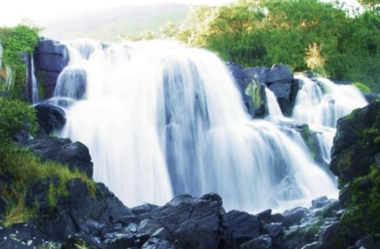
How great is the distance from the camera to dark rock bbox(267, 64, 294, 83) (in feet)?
89.5

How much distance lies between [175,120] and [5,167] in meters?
9.76

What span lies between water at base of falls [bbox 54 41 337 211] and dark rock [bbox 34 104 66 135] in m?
0.33

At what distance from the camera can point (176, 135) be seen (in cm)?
2050

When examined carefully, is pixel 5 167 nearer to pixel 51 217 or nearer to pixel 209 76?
pixel 51 217

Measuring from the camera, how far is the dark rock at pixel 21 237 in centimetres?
1033

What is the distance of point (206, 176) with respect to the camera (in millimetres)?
19375

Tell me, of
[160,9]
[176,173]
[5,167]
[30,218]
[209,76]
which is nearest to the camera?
[30,218]

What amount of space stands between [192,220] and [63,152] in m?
4.69

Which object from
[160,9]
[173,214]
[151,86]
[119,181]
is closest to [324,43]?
[151,86]

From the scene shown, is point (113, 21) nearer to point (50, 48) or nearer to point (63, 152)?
point (50, 48)

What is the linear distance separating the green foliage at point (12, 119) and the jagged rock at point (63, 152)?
81cm

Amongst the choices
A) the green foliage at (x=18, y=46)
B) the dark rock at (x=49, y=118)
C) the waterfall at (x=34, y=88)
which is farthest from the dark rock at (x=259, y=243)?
the waterfall at (x=34, y=88)

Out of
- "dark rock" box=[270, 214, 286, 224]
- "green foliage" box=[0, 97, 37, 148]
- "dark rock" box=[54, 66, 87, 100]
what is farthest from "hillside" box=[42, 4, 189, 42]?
"dark rock" box=[270, 214, 286, 224]

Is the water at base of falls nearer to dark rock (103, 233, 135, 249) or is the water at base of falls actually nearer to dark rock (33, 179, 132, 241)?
dark rock (33, 179, 132, 241)
